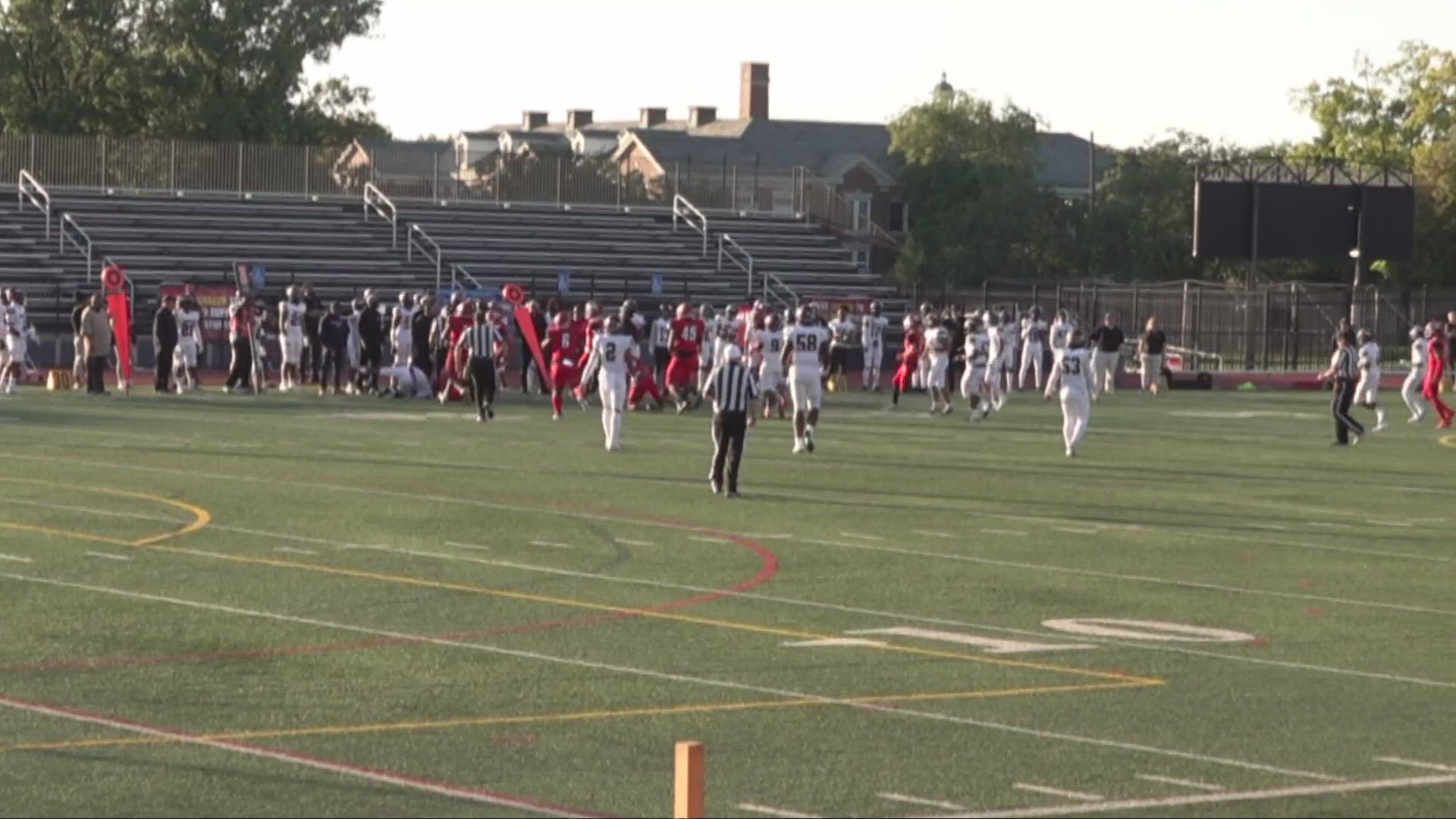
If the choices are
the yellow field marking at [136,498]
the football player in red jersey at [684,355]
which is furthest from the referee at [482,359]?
the yellow field marking at [136,498]

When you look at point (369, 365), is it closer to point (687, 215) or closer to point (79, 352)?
point (79, 352)

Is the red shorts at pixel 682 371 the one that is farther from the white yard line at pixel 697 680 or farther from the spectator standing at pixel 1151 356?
the white yard line at pixel 697 680

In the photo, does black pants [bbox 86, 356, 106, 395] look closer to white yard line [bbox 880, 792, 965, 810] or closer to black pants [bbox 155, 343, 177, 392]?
black pants [bbox 155, 343, 177, 392]

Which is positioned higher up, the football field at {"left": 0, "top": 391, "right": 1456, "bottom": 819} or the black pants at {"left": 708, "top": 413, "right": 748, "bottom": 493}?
the black pants at {"left": 708, "top": 413, "right": 748, "bottom": 493}

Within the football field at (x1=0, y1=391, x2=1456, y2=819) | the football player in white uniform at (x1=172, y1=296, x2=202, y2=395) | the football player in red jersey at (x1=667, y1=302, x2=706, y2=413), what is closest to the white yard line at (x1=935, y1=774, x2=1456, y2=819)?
the football field at (x1=0, y1=391, x2=1456, y2=819)

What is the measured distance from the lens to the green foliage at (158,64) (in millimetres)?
69562

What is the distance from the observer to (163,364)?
3941cm

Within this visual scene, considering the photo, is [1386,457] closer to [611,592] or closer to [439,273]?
[611,592]

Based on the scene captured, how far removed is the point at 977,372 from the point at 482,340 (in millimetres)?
7266

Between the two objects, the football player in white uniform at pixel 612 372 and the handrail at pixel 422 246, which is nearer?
the football player in white uniform at pixel 612 372

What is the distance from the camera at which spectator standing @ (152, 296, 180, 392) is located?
39.3 meters

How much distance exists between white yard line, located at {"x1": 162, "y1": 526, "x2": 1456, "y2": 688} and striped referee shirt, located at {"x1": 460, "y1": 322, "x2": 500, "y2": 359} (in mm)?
13673

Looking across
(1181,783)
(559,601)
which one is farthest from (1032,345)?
(1181,783)

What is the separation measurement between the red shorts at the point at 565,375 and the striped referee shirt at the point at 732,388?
1274 cm
